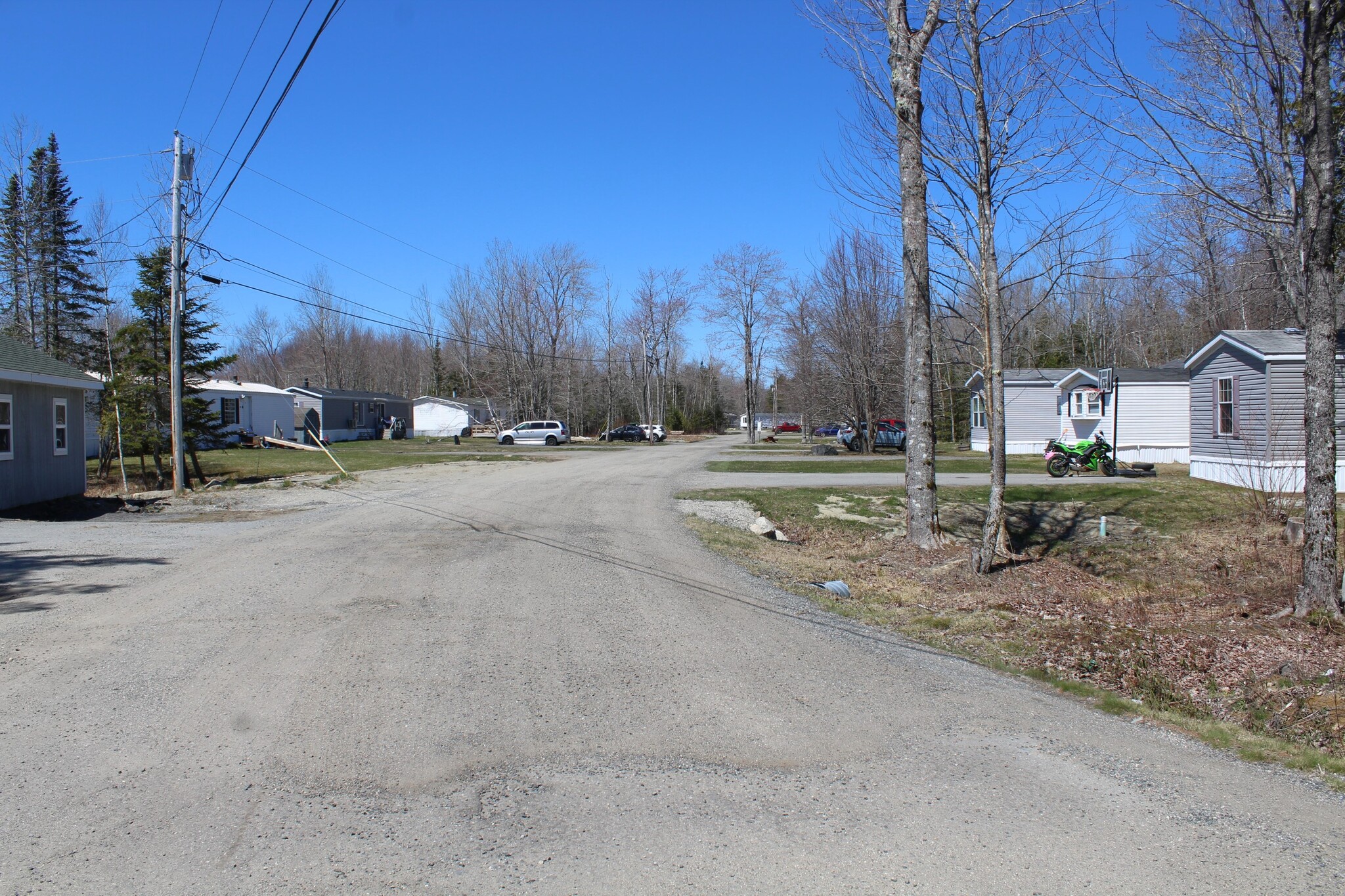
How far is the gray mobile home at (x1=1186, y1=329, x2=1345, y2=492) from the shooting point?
18781 millimetres

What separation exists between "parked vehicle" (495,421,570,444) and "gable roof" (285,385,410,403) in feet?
35.2

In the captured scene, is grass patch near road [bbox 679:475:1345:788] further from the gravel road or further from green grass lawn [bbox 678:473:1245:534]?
the gravel road

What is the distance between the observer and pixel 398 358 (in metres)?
91.9

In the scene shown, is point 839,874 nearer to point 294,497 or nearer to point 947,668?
point 947,668

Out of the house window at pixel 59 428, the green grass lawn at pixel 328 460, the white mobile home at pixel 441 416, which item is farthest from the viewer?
the white mobile home at pixel 441 416

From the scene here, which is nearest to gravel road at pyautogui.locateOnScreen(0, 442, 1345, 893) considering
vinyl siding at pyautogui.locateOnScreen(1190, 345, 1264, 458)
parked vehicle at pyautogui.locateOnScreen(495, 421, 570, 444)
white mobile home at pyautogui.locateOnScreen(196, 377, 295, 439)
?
vinyl siding at pyautogui.locateOnScreen(1190, 345, 1264, 458)

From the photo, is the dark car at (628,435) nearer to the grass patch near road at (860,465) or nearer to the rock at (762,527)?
the grass patch near road at (860,465)

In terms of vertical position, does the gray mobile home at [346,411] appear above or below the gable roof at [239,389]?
below

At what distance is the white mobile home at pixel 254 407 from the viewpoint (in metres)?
42.9

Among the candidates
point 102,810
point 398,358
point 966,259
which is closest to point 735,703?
point 102,810

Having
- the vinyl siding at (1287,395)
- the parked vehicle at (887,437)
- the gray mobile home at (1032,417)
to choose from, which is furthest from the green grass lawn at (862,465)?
the vinyl siding at (1287,395)

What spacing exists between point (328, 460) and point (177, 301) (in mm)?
13329

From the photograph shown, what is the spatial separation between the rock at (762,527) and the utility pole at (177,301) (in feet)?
44.0

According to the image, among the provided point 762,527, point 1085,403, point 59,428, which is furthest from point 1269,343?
point 59,428
